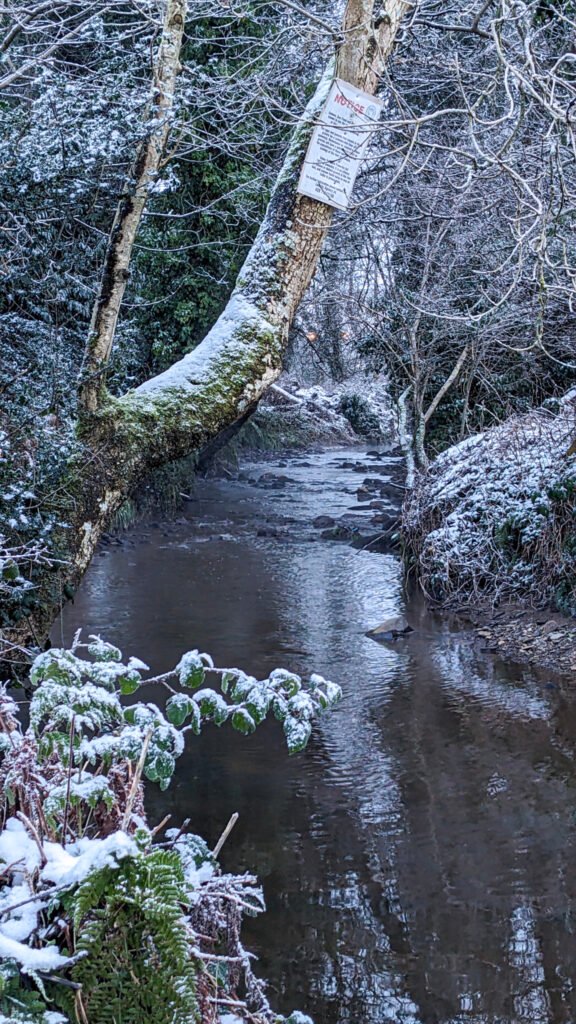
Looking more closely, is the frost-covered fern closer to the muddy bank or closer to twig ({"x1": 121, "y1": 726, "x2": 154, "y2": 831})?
twig ({"x1": 121, "y1": 726, "x2": 154, "y2": 831})

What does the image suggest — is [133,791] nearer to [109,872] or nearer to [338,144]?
[109,872]

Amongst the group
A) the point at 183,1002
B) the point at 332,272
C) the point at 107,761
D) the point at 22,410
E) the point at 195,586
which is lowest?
the point at 195,586

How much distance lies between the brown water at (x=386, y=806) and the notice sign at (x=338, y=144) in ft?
10.9

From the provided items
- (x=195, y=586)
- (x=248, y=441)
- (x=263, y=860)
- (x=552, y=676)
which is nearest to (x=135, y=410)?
(x=263, y=860)

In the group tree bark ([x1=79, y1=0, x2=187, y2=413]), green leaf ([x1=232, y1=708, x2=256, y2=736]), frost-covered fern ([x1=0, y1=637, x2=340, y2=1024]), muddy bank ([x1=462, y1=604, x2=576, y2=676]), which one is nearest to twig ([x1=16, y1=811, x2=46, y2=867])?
frost-covered fern ([x1=0, y1=637, x2=340, y2=1024])

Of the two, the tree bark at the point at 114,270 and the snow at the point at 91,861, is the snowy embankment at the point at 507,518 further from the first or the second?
the snow at the point at 91,861

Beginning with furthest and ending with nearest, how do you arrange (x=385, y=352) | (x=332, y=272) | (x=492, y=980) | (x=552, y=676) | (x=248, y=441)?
(x=248, y=441)
(x=332, y=272)
(x=385, y=352)
(x=552, y=676)
(x=492, y=980)

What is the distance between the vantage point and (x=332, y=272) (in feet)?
52.4

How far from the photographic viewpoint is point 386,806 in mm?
5223

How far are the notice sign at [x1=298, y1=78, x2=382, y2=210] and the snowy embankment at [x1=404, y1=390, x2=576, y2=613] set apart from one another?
4.51m

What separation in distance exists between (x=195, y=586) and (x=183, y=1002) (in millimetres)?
8730

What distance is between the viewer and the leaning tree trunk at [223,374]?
15.1 ft

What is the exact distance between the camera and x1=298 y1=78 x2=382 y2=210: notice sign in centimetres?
495

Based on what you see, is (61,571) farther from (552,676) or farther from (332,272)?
(332,272)
